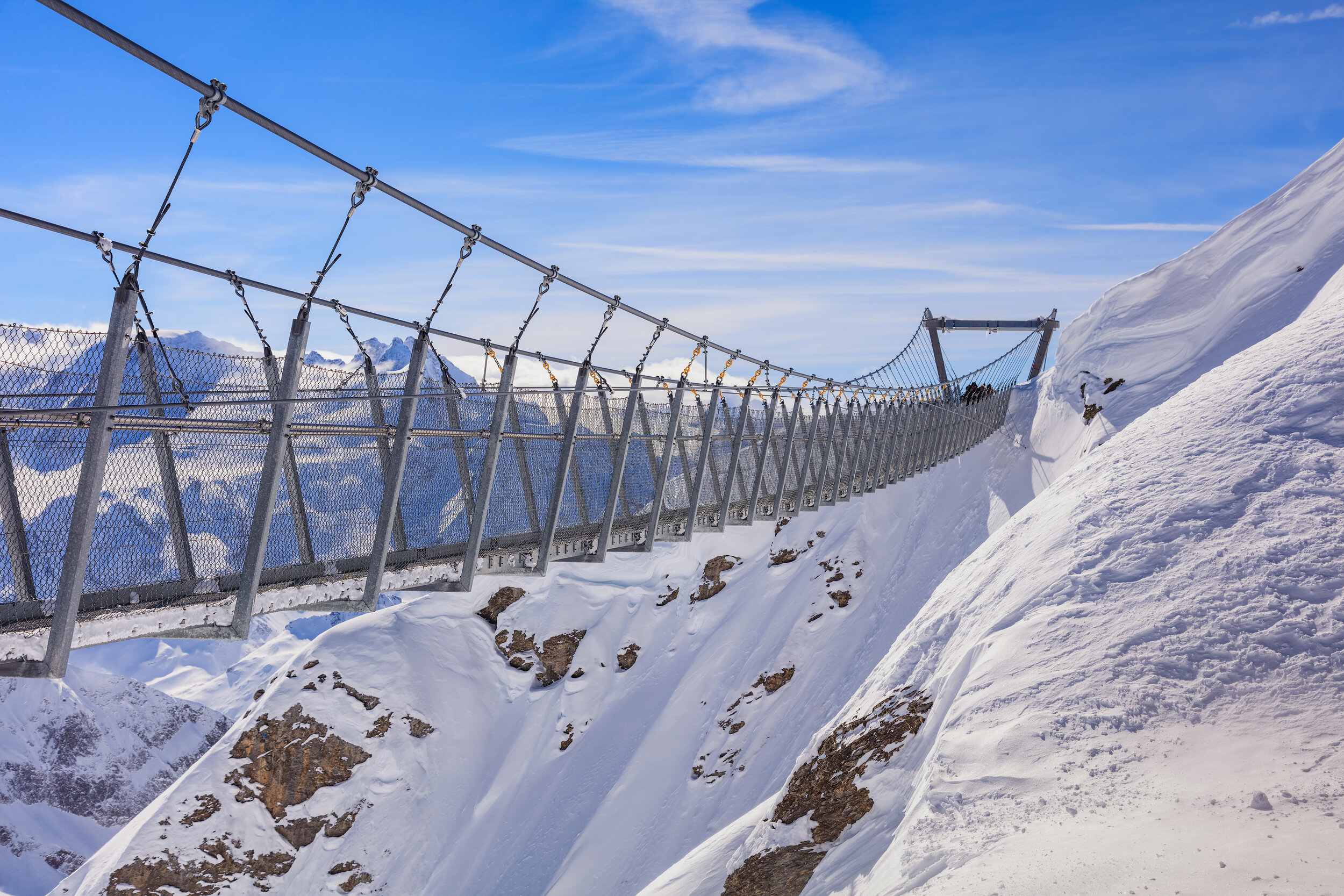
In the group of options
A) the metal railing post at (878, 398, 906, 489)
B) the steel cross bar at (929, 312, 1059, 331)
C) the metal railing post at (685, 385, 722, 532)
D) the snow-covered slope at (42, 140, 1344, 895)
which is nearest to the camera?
the snow-covered slope at (42, 140, 1344, 895)

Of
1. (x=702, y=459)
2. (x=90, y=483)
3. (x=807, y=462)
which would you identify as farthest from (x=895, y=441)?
(x=90, y=483)

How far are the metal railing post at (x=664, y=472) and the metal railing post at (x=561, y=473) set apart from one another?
1.55 meters

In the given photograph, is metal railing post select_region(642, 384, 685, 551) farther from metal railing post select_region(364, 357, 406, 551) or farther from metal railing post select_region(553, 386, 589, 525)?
metal railing post select_region(364, 357, 406, 551)

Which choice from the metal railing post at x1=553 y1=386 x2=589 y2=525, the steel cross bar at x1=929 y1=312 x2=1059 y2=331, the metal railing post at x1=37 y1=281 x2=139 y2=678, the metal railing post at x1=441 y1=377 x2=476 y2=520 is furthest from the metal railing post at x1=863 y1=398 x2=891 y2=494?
the steel cross bar at x1=929 y1=312 x2=1059 y2=331

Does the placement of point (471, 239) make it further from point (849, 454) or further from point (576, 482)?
point (849, 454)

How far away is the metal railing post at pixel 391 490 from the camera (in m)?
5.61

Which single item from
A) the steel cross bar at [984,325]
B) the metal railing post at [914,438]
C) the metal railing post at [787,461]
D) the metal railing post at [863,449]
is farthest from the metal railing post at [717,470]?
the steel cross bar at [984,325]

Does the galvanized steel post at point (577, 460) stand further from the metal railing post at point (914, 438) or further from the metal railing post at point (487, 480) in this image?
the metal railing post at point (914, 438)

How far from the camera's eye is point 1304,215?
22609 mm

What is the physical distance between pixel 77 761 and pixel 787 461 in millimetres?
101105

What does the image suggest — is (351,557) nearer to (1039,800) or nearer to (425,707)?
(1039,800)

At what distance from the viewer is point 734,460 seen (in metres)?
10.5

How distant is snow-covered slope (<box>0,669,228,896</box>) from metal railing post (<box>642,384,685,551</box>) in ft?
277

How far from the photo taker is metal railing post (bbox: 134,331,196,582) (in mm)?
4457
